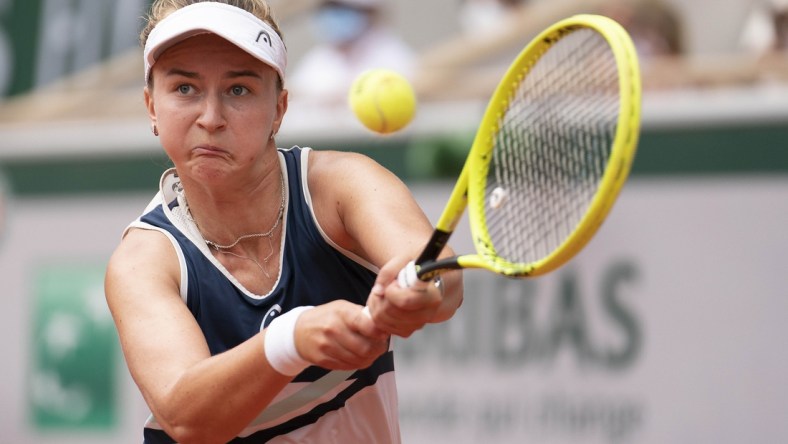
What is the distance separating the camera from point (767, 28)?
641cm

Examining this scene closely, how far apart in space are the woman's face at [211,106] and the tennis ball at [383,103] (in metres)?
0.76

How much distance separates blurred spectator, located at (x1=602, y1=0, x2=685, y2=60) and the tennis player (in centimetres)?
368

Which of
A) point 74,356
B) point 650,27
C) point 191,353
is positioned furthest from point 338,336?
point 74,356

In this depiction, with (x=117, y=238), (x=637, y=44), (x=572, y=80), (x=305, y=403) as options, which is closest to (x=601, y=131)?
(x=572, y=80)

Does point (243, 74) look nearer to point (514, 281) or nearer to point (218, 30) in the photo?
point (218, 30)

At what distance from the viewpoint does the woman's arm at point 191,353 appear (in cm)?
247

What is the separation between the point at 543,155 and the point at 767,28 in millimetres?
3991

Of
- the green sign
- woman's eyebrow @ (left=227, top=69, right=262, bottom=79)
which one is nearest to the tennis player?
woman's eyebrow @ (left=227, top=69, right=262, bottom=79)

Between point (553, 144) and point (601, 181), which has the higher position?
point (553, 144)

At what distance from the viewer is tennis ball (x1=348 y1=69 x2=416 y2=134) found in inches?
143

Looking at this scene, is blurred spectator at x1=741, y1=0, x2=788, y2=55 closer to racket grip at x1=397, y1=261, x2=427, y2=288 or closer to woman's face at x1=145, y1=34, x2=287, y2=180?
woman's face at x1=145, y1=34, x2=287, y2=180

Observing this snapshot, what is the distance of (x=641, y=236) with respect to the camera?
20.3 ft

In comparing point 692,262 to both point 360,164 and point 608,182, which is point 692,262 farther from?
point 608,182

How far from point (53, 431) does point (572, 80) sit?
17.6 ft
